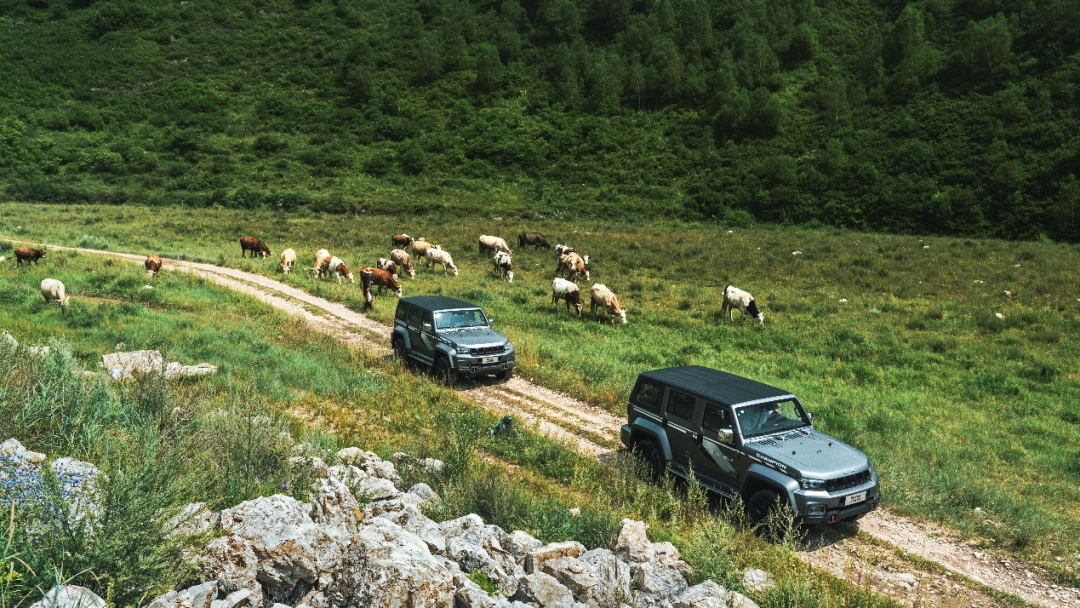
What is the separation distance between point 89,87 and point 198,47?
16.2m

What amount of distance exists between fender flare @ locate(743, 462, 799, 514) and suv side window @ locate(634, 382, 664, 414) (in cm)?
205

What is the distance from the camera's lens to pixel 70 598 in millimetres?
4598

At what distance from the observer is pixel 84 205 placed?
57.2 m

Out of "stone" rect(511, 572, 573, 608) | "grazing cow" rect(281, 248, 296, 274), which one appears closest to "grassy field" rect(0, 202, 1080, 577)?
"grazing cow" rect(281, 248, 296, 274)

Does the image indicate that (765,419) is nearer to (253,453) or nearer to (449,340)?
(253,453)

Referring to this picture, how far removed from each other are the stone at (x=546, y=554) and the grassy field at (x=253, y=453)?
3.02ft

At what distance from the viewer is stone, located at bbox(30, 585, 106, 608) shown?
176 inches

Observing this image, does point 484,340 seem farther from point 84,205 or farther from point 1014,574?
point 84,205

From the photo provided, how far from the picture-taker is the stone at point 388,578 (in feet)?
18.1

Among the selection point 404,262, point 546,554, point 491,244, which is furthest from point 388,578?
point 491,244

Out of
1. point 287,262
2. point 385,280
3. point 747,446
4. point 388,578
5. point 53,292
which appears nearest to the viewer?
point 388,578

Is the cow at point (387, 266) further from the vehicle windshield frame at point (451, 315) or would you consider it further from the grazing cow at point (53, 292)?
the vehicle windshield frame at point (451, 315)

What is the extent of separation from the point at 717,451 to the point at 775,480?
44.9 inches

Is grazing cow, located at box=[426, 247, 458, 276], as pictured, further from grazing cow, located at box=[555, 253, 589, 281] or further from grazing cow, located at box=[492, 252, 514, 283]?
grazing cow, located at box=[555, 253, 589, 281]
